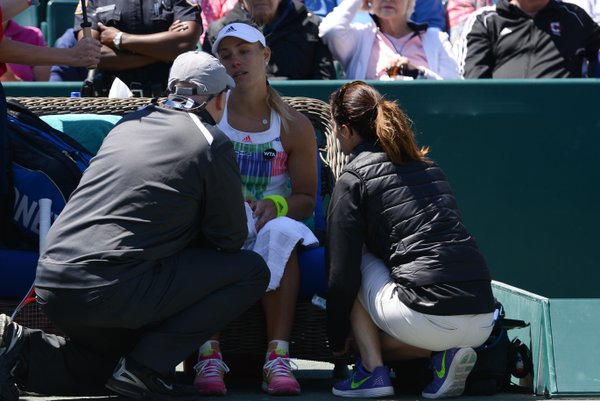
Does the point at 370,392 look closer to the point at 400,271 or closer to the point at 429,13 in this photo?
the point at 400,271

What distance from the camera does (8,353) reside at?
4477mm

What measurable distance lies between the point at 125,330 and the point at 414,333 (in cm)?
115

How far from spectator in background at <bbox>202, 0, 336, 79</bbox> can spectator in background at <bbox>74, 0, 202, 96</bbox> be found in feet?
0.88

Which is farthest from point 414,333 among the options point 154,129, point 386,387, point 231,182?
point 154,129

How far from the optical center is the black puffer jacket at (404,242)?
4785 mm

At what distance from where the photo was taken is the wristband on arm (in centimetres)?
529

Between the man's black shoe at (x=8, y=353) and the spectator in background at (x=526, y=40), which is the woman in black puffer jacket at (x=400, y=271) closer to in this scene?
the man's black shoe at (x=8, y=353)

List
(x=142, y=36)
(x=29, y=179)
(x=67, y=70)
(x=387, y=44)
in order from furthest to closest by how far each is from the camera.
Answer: (x=67, y=70), (x=387, y=44), (x=142, y=36), (x=29, y=179)

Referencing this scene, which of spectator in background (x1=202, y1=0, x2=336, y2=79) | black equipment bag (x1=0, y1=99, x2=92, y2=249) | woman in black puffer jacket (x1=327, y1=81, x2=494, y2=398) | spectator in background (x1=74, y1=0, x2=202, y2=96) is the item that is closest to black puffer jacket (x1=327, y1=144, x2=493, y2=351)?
woman in black puffer jacket (x1=327, y1=81, x2=494, y2=398)

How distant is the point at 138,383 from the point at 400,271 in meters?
1.15

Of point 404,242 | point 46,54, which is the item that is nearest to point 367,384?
point 404,242

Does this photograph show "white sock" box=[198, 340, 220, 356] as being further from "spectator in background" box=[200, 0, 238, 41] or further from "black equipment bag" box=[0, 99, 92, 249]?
"spectator in background" box=[200, 0, 238, 41]

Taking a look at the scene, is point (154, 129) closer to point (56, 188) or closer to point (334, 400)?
point (56, 188)

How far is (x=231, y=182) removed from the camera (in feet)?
14.9
